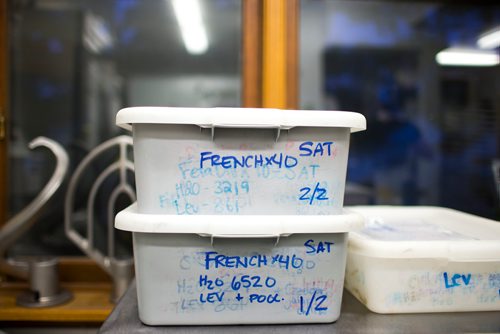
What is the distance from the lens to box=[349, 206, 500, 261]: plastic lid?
72 cm

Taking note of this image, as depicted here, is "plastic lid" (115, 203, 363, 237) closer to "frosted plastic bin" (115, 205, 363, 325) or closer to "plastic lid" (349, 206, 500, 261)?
"frosted plastic bin" (115, 205, 363, 325)

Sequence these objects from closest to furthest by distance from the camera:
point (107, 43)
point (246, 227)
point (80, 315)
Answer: point (246, 227)
point (80, 315)
point (107, 43)

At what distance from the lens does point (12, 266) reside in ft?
3.77

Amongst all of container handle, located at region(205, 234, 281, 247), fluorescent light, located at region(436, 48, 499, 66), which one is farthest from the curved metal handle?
fluorescent light, located at region(436, 48, 499, 66)

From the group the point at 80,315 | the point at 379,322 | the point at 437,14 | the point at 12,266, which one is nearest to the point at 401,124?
the point at 437,14

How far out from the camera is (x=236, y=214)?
0.68m

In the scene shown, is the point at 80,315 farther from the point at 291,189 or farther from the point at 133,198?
the point at 291,189

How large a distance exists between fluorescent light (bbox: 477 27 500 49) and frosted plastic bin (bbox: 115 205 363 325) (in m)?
1.08

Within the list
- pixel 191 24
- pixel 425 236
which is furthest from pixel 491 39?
pixel 191 24

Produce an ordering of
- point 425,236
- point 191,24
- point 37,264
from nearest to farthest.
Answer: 1. point 425,236
2. point 37,264
3. point 191,24

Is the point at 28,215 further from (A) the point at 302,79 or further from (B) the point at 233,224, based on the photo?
(A) the point at 302,79

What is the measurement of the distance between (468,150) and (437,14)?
489mm

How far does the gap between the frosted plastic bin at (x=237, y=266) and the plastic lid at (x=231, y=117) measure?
0.16 meters

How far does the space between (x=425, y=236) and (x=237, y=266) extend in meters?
0.42
